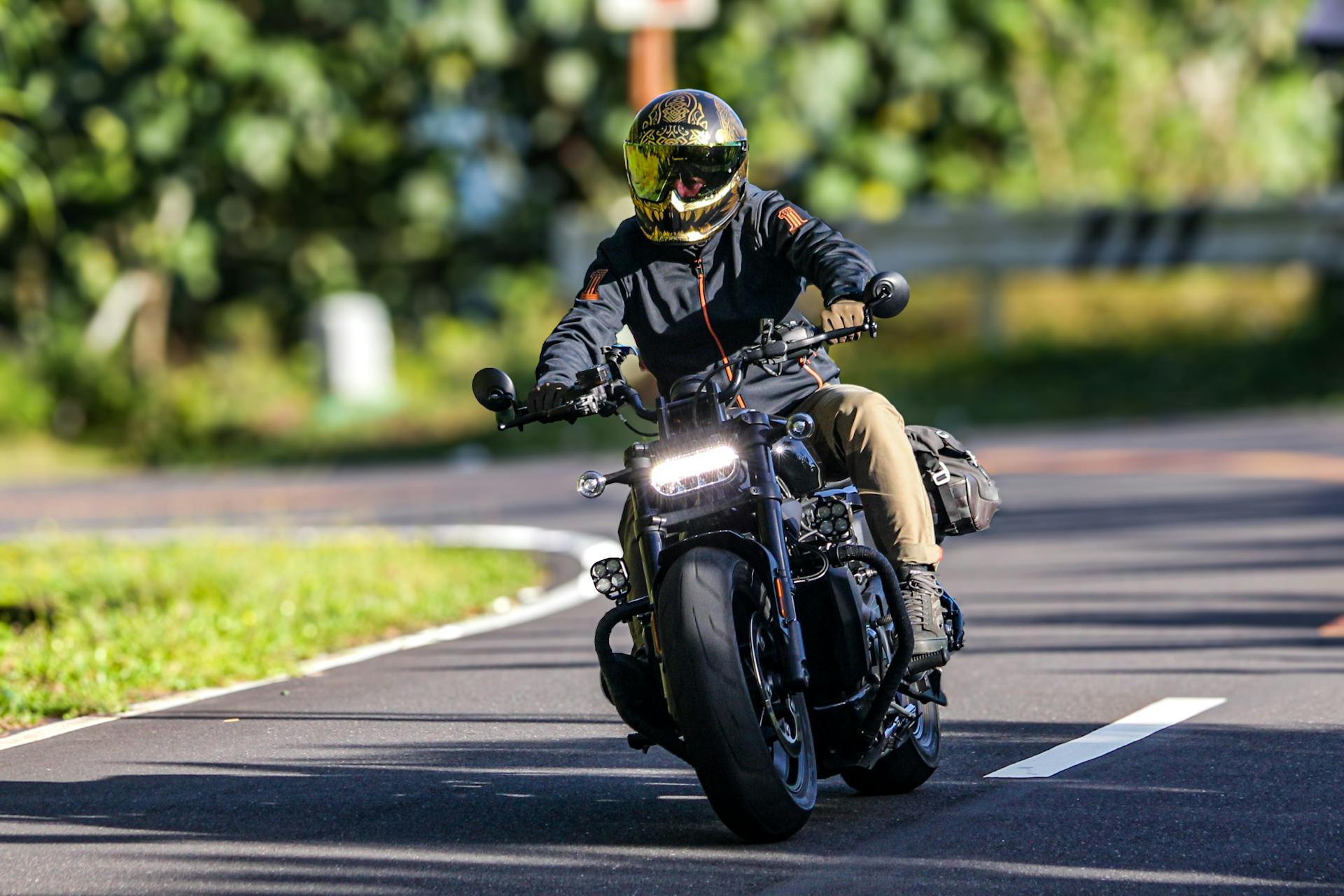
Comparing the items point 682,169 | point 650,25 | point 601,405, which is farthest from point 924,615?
point 650,25

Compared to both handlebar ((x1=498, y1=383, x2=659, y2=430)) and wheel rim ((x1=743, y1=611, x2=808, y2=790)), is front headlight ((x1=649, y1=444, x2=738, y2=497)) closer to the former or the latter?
handlebar ((x1=498, y1=383, x2=659, y2=430))

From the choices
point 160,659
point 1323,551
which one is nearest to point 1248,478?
point 1323,551

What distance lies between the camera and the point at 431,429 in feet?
73.8

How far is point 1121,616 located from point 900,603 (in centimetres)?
391

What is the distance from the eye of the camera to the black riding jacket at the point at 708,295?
5785 mm

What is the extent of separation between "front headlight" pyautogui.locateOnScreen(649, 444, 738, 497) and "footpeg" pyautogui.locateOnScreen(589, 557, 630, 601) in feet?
0.96

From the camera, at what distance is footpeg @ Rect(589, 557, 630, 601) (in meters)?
5.50

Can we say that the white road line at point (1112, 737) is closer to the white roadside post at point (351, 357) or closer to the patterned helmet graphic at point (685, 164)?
the patterned helmet graphic at point (685, 164)

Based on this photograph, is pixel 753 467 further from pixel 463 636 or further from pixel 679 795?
pixel 463 636

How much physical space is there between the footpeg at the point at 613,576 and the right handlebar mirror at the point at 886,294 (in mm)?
864

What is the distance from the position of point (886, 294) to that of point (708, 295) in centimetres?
64

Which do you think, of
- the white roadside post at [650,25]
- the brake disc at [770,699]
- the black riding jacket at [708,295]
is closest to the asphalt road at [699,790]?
the brake disc at [770,699]

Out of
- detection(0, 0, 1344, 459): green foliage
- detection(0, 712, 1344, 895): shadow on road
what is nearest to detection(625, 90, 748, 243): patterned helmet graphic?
detection(0, 712, 1344, 895): shadow on road

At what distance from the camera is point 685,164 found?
18.5 feet
